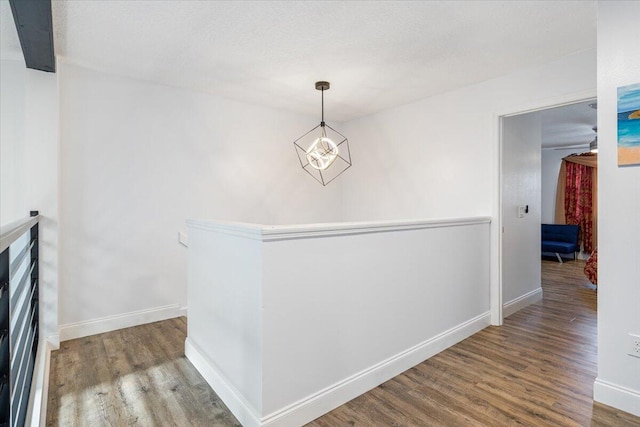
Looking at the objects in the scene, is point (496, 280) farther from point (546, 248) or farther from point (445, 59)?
point (546, 248)

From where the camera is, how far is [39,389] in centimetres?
196

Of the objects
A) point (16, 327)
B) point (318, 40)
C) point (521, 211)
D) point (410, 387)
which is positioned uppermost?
point (318, 40)

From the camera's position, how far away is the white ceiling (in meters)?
2.08

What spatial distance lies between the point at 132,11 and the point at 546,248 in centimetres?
754

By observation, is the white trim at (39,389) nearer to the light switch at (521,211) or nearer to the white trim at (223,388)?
the white trim at (223,388)

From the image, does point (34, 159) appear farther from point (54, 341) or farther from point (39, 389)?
point (39, 389)

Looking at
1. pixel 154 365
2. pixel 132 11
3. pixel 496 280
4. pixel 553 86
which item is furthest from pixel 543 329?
pixel 132 11

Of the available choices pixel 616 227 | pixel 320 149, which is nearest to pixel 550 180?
pixel 320 149

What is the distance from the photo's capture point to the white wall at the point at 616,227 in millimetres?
1857

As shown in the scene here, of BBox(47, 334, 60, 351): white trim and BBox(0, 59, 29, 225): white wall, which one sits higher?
BBox(0, 59, 29, 225): white wall

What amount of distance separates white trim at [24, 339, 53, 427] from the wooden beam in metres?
2.14

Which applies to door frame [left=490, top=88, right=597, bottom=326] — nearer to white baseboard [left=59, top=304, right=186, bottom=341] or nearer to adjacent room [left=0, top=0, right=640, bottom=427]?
adjacent room [left=0, top=0, right=640, bottom=427]

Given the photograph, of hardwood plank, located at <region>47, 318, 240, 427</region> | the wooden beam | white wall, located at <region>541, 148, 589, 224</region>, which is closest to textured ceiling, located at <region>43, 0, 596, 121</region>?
the wooden beam

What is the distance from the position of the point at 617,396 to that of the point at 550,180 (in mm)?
6986
